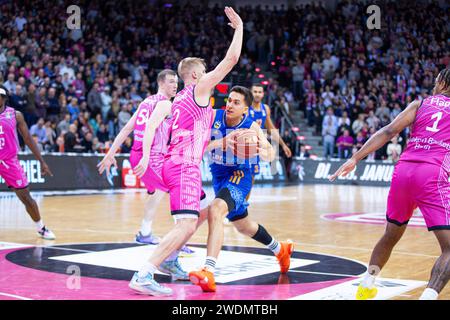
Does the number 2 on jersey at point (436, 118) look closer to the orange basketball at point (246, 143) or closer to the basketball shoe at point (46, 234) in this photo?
the orange basketball at point (246, 143)

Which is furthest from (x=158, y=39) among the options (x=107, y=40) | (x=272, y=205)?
(x=272, y=205)

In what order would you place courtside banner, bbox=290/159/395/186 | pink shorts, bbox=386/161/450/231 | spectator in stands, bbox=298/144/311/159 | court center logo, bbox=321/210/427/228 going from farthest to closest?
spectator in stands, bbox=298/144/311/159 < courtside banner, bbox=290/159/395/186 < court center logo, bbox=321/210/427/228 < pink shorts, bbox=386/161/450/231

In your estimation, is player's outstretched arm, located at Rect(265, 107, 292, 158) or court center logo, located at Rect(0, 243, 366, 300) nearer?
court center logo, located at Rect(0, 243, 366, 300)

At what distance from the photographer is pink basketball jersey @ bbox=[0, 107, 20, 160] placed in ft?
31.7

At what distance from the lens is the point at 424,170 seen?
5.77 meters

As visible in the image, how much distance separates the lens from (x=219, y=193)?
6.98m

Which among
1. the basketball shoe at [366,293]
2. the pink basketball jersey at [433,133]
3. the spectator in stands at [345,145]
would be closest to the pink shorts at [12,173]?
the basketball shoe at [366,293]

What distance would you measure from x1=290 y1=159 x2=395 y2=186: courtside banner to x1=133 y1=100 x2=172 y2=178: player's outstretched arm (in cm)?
1704

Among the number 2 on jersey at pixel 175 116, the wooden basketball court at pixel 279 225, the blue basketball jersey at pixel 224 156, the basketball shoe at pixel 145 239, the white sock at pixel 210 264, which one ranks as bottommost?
the wooden basketball court at pixel 279 225

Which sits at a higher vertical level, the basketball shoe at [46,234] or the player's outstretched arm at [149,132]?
the player's outstretched arm at [149,132]

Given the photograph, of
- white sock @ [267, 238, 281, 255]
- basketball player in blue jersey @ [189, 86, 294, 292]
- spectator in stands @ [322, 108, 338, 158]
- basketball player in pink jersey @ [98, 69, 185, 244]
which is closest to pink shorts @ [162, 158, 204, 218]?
basketball player in blue jersey @ [189, 86, 294, 292]

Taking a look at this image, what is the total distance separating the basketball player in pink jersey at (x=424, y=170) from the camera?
5.71 m

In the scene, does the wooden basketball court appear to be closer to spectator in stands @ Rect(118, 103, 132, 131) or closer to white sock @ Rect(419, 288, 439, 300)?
white sock @ Rect(419, 288, 439, 300)
